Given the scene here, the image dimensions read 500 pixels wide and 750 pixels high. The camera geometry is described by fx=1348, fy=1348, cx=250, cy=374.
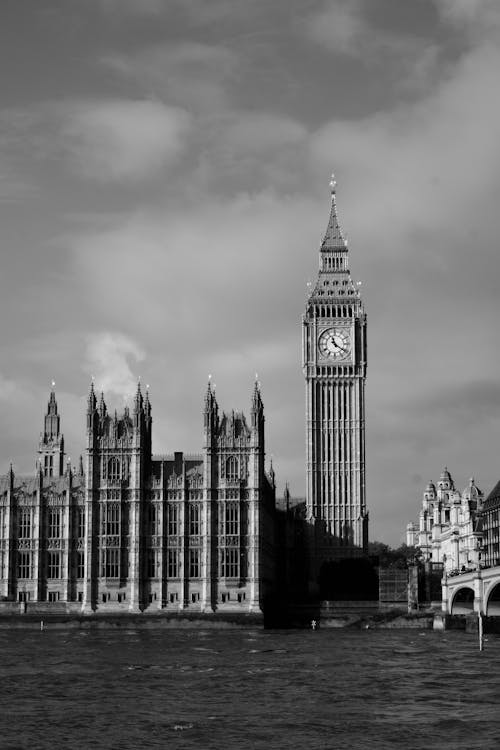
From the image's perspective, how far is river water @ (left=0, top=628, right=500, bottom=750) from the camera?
202 feet

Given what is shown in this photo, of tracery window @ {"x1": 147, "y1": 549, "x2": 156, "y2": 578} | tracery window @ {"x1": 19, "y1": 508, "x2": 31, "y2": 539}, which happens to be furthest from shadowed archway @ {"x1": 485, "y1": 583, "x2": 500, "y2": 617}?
tracery window @ {"x1": 19, "y1": 508, "x2": 31, "y2": 539}

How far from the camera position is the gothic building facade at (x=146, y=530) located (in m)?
160

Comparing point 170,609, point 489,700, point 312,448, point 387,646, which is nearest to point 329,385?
point 312,448

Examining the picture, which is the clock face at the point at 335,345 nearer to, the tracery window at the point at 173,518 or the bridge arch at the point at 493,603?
the tracery window at the point at 173,518

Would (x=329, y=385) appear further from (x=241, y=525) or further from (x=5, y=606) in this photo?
(x=5, y=606)

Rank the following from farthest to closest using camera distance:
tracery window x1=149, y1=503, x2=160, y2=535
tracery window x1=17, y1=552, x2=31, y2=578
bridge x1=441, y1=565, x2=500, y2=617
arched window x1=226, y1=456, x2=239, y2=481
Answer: tracery window x1=17, y1=552, x2=31, y2=578 → tracery window x1=149, y1=503, x2=160, y2=535 → arched window x1=226, y1=456, x2=239, y2=481 → bridge x1=441, y1=565, x2=500, y2=617

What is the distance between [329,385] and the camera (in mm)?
196750

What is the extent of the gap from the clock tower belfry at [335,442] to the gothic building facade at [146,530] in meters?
26.2

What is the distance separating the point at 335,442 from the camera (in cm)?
19425

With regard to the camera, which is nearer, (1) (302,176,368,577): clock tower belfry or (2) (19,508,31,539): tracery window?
(2) (19,508,31,539): tracery window

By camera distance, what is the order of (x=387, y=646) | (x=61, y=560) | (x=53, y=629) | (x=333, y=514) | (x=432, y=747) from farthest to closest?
1. (x=333, y=514)
2. (x=61, y=560)
3. (x=53, y=629)
4. (x=387, y=646)
5. (x=432, y=747)

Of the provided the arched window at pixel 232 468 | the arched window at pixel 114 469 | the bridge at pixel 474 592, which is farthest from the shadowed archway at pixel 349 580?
the arched window at pixel 114 469

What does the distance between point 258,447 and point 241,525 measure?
31.4 feet

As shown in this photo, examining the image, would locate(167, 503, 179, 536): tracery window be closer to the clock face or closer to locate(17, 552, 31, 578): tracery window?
locate(17, 552, 31, 578): tracery window
